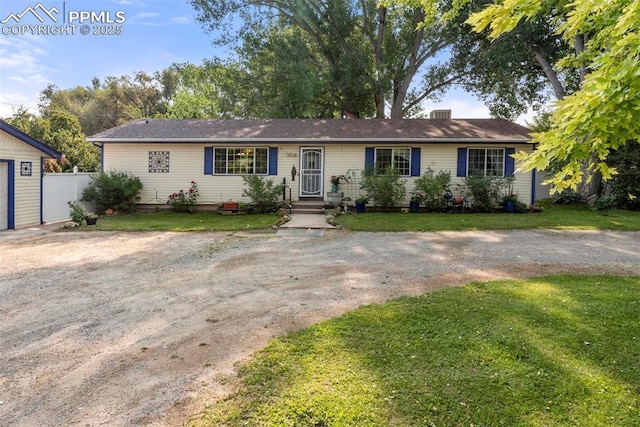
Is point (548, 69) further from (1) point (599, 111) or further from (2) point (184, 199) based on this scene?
(1) point (599, 111)

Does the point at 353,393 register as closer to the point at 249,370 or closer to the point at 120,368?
the point at 249,370

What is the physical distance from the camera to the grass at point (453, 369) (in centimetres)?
248

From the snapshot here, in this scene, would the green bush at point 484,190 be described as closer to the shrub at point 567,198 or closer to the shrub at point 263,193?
the shrub at point 567,198

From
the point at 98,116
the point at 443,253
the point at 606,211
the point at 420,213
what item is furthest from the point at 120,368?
the point at 98,116

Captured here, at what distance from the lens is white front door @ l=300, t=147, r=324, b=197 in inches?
576

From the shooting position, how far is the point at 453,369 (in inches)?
119

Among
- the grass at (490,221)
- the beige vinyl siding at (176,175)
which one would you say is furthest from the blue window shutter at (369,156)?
the beige vinyl siding at (176,175)

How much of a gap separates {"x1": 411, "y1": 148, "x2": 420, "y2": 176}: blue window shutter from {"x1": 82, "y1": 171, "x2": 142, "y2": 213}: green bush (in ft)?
31.5

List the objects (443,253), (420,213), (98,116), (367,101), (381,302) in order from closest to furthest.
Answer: (381,302)
(443,253)
(420,213)
(367,101)
(98,116)

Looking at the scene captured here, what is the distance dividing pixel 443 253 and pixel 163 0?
1744cm

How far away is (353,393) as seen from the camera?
268 centimetres

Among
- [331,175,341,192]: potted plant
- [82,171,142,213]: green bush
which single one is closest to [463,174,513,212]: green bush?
[331,175,341,192]: potted plant

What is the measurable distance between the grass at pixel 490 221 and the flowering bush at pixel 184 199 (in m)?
5.45

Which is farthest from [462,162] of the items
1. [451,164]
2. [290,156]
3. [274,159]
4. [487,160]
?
[274,159]
